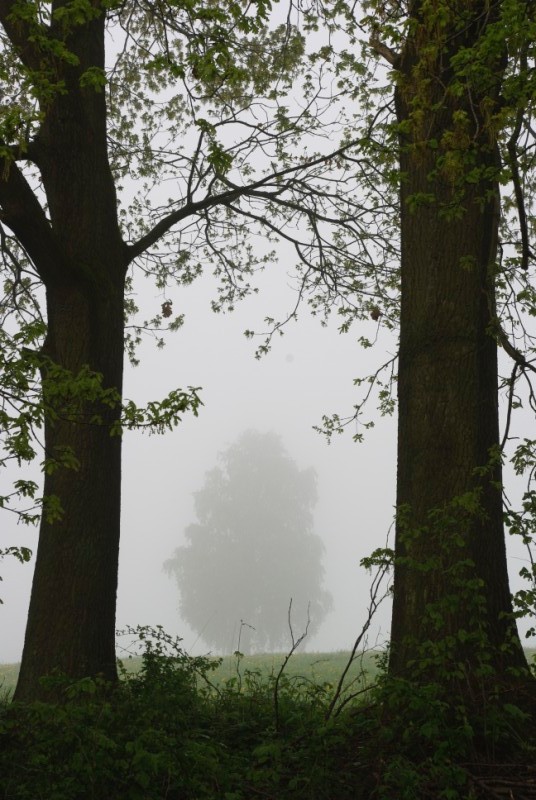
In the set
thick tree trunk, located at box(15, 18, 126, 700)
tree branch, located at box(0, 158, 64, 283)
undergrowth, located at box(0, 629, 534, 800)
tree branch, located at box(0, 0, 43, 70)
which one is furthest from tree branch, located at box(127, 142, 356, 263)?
undergrowth, located at box(0, 629, 534, 800)

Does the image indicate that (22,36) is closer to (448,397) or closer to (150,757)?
(448,397)

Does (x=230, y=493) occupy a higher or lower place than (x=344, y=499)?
lower

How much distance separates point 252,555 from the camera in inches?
1646

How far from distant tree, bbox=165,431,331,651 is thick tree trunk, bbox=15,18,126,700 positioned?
97.9 ft

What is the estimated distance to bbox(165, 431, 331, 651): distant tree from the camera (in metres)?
39.2

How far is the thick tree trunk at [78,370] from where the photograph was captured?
7.19 metres

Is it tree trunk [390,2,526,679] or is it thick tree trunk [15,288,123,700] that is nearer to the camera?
tree trunk [390,2,526,679]

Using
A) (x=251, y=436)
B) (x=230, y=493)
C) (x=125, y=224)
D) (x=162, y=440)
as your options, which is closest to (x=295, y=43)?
(x=125, y=224)

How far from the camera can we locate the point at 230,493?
150 feet

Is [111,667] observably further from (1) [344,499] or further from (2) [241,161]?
(1) [344,499]

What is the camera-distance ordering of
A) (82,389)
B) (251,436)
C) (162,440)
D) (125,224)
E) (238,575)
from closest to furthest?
(82,389)
(125,224)
(238,575)
(251,436)
(162,440)

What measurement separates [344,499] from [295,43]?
13557 centimetres

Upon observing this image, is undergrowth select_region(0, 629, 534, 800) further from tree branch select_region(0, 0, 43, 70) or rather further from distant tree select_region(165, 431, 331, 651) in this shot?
distant tree select_region(165, 431, 331, 651)

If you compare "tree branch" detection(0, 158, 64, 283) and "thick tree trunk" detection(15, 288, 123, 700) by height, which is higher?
"tree branch" detection(0, 158, 64, 283)
